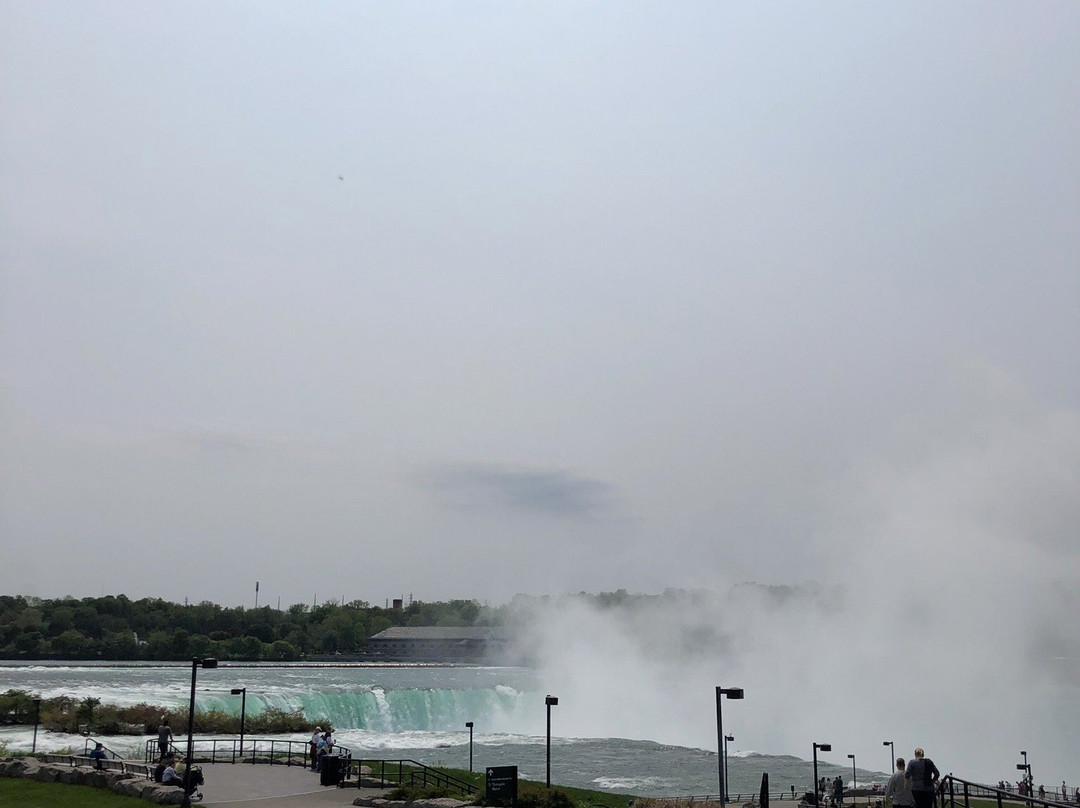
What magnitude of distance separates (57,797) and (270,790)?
557cm

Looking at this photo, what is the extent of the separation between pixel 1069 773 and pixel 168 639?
14823 centimetres

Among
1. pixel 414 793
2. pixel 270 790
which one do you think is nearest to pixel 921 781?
pixel 414 793

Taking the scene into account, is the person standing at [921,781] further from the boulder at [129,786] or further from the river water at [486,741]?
the river water at [486,741]

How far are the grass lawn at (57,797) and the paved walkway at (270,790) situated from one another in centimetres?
212

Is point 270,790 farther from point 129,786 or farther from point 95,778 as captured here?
point 95,778

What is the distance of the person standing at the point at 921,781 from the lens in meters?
16.3

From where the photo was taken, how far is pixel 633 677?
113 m

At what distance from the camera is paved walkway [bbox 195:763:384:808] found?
23703 millimetres

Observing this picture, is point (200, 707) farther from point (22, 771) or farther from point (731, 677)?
point (731, 677)

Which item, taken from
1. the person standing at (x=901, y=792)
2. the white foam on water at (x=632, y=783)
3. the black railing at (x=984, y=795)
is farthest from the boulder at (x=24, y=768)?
the white foam on water at (x=632, y=783)

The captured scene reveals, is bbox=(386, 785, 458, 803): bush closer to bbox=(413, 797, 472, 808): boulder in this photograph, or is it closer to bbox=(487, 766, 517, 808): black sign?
bbox=(413, 797, 472, 808): boulder

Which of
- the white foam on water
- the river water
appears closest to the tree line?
the river water

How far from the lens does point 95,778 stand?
80.7 feet

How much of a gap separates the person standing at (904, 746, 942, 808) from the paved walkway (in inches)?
549
